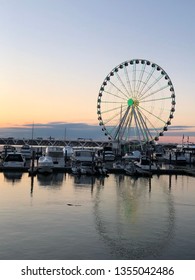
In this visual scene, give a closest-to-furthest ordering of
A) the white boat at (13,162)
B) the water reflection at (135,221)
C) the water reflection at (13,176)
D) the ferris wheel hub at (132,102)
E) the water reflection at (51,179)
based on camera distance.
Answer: the water reflection at (135,221) < the water reflection at (51,179) < the water reflection at (13,176) < the white boat at (13,162) < the ferris wheel hub at (132,102)

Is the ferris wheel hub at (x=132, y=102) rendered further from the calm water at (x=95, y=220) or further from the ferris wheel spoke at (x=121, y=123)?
the calm water at (x=95, y=220)

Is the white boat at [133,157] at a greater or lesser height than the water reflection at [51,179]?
greater

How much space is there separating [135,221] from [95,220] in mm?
2418

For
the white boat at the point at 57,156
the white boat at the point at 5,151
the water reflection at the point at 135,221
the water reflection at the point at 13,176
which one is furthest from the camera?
the white boat at the point at 5,151

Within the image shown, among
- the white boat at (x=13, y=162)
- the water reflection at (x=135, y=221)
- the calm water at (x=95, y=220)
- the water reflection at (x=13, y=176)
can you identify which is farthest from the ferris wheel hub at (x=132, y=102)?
the water reflection at (x=135, y=221)

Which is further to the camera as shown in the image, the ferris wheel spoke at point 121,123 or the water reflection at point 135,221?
the ferris wheel spoke at point 121,123

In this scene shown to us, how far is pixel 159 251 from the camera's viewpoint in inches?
738

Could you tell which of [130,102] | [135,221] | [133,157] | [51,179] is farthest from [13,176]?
[133,157]

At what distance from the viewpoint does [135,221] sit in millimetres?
25656

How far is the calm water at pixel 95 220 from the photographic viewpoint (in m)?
18.5

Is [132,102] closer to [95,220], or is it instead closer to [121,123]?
[121,123]

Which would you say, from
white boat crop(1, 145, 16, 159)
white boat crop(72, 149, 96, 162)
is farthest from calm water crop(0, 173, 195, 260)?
white boat crop(1, 145, 16, 159)

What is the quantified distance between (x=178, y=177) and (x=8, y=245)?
36.3m
